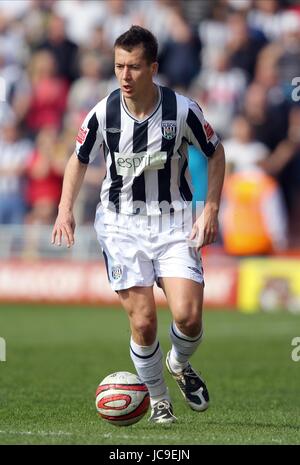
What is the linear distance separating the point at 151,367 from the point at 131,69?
1.93 m

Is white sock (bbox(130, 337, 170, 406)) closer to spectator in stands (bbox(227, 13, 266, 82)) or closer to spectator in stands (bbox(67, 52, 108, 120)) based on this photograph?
spectator in stands (bbox(227, 13, 266, 82))

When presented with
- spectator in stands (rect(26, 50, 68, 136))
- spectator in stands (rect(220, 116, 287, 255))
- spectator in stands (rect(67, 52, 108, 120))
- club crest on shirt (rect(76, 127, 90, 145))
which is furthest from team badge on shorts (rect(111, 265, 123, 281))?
spectator in stands (rect(26, 50, 68, 136))

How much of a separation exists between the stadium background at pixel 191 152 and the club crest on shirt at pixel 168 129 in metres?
6.74

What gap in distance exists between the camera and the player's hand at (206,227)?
7.09 meters

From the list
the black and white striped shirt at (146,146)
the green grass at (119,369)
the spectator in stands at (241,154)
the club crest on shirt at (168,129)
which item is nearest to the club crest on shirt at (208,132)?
the black and white striped shirt at (146,146)

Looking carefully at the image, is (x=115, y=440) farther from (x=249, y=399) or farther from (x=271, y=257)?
(x=271, y=257)

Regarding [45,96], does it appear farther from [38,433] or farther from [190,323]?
[38,433]

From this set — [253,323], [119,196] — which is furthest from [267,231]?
[119,196]

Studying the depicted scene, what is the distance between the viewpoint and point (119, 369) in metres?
10.6

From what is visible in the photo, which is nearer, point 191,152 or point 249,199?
point 191,152

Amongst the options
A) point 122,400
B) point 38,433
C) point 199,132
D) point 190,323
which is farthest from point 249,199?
point 38,433

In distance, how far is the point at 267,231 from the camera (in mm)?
16453

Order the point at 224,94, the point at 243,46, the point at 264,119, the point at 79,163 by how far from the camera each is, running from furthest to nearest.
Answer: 1. the point at 243,46
2. the point at 224,94
3. the point at 264,119
4. the point at 79,163

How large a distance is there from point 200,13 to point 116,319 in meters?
5.84
